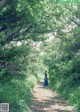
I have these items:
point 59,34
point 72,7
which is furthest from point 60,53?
point 72,7

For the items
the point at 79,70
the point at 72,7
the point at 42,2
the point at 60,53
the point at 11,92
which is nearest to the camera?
the point at 42,2

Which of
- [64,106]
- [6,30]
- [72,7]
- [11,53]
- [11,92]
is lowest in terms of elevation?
[64,106]

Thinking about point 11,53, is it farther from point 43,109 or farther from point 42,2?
point 42,2

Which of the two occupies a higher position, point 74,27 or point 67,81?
point 74,27

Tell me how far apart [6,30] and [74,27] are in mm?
5361

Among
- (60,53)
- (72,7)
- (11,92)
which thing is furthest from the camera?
(60,53)

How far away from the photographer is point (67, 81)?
22.0m

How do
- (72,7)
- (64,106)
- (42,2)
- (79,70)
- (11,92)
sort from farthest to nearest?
(79,70)
(72,7)
(64,106)
(11,92)
(42,2)

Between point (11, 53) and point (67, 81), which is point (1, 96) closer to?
point (11, 53)

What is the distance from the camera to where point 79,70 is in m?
21.9

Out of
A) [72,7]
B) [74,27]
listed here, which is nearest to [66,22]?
[74,27]

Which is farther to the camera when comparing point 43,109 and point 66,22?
point 66,22

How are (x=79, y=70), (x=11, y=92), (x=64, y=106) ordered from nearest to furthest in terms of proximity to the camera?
(x=11, y=92) → (x=64, y=106) → (x=79, y=70)

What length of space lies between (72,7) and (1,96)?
8409 millimetres
